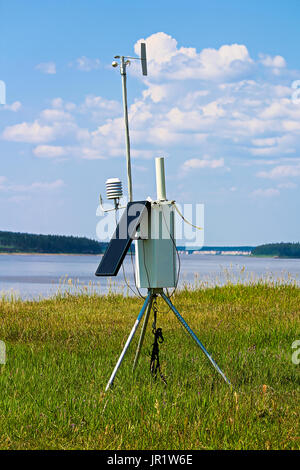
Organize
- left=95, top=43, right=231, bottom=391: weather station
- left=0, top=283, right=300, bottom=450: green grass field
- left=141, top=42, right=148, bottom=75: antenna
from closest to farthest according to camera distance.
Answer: left=0, top=283, right=300, bottom=450: green grass field < left=95, top=43, right=231, bottom=391: weather station < left=141, top=42, right=148, bottom=75: antenna

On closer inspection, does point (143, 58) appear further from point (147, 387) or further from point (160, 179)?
point (147, 387)

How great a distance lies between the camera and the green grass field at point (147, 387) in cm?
373

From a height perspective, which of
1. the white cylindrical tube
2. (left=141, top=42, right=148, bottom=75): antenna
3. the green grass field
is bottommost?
the green grass field

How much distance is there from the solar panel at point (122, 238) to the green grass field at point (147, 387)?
1.05 metres

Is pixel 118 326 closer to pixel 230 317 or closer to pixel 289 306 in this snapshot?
pixel 230 317

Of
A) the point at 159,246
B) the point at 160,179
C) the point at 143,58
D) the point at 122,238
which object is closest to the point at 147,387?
the point at 159,246

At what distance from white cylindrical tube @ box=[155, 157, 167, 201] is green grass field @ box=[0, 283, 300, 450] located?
1758 millimetres

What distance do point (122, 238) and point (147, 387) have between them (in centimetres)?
141

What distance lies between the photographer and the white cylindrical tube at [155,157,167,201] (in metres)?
4.80

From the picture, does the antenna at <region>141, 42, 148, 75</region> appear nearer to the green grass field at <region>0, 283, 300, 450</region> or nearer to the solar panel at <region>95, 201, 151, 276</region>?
the solar panel at <region>95, 201, 151, 276</region>

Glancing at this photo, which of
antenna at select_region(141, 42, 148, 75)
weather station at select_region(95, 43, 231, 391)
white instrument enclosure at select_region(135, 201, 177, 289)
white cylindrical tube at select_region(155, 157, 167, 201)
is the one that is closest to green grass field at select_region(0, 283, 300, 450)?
weather station at select_region(95, 43, 231, 391)

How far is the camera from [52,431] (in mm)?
3826

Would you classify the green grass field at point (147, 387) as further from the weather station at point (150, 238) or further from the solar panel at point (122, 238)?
the solar panel at point (122, 238)

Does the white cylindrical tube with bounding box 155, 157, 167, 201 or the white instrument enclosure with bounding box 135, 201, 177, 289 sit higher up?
the white cylindrical tube with bounding box 155, 157, 167, 201
